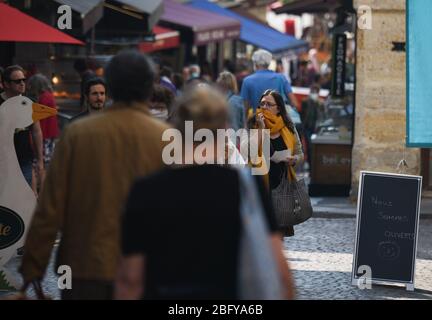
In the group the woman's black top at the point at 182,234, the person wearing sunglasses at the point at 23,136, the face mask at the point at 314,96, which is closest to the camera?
the woman's black top at the point at 182,234

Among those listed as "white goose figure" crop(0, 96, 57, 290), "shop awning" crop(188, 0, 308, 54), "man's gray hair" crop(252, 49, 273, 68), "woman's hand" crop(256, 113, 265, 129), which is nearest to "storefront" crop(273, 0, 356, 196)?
"man's gray hair" crop(252, 49, 273, 68)

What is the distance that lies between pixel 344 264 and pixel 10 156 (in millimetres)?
3334

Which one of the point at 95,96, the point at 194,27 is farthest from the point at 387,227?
the point at 194,27

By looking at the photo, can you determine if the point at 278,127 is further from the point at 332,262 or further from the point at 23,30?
the point at 23,30

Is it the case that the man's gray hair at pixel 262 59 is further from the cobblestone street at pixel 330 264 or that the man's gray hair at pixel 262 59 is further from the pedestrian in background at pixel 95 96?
the pedestrian in background at pixel 95 96

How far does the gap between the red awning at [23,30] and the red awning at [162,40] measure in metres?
10.8

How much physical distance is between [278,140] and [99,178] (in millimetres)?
5106

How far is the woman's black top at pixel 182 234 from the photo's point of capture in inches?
169

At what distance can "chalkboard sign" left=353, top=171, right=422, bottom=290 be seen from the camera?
31.5 feet

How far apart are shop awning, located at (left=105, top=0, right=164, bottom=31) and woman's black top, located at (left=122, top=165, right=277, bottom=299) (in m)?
13.1

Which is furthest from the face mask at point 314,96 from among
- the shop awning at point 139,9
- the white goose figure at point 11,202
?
the white goose figure at point 11,202

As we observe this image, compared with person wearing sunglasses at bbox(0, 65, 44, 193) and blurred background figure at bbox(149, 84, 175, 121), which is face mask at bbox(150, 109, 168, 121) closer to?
blurred background figure at bbox(149, 84, 175, 121)
